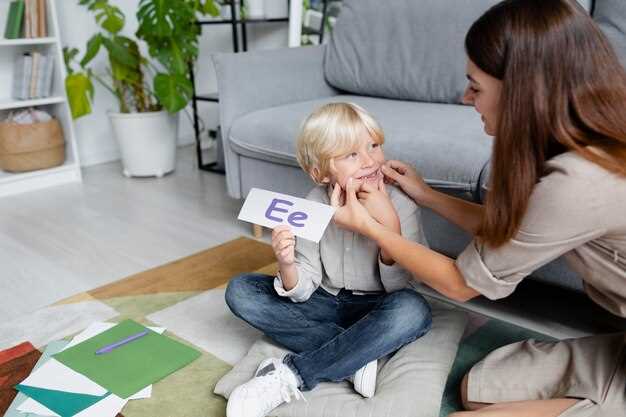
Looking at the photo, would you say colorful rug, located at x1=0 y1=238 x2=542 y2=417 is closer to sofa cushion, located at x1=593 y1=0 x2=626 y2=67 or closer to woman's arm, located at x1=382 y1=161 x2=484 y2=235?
woman's arm, located at x1=382 y1=161 x2=484 y2=235

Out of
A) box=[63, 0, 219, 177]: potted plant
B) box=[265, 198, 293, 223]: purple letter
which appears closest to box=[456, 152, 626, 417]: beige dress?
box=[265, 198, 293, 223]: purple letter

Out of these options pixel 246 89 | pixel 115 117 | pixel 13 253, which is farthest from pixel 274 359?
pixel 115 117

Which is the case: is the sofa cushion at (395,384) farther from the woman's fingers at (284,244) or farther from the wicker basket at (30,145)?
the wicker basket at (30,145)

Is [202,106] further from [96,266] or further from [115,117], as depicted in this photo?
[96,266]

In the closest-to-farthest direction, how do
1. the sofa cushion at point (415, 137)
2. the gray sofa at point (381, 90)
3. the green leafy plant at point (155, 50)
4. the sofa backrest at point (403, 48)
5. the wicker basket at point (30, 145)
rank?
the sofa cushion at point (415, 137) < the gray sofa at point (381, 90) < the sofa backrest at point (403, 48) < the green leafy plant at point (155, 50) < the wicker basket at point (30, 145)

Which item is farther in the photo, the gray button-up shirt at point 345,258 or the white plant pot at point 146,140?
the white plant pot at point 146,140

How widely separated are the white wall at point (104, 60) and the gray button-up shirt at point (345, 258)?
7.38 ft

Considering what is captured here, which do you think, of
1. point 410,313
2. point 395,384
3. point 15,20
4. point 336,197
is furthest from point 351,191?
point 15,20

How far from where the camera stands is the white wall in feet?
9.51

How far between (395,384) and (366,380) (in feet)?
0.18

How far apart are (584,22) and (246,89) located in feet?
4.47

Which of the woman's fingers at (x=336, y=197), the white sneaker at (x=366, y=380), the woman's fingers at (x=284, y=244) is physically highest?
the woman's fingers at (x=336, y=197)

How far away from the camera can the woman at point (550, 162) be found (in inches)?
29.8

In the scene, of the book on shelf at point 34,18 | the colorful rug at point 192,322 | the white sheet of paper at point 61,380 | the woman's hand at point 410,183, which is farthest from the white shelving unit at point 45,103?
the woman's hand at point 410,183
